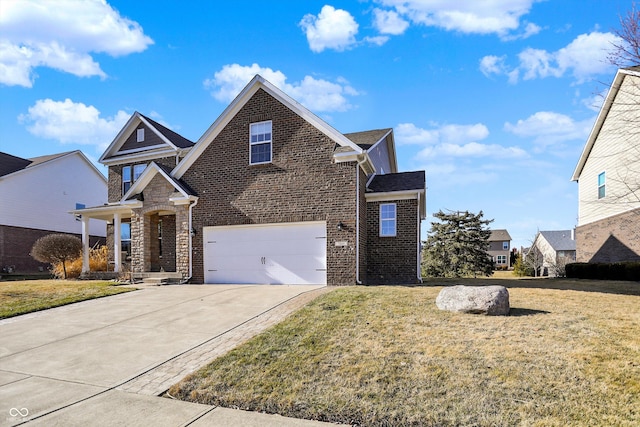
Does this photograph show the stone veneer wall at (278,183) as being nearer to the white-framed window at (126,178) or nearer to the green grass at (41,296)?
the green grass at (41,296)

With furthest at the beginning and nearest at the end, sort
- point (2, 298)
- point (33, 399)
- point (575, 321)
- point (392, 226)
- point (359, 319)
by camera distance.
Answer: point (392, 226) → point (2, 298) → point (359, 319) → point (575, 321) → point (33, 399)

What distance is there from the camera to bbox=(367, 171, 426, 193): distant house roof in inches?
579

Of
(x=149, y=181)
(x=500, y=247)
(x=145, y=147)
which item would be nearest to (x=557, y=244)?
(x=500, y=247)

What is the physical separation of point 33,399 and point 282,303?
5498 millimetres

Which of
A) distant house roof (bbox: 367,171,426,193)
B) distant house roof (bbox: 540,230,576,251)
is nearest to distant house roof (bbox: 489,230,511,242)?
distant house roof (bbox: 540,230,576,251)

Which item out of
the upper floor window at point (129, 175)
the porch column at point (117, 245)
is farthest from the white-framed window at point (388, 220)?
the upper floor window at point (129, 175)

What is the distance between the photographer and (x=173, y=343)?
6.88m

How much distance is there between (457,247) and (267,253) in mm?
22605

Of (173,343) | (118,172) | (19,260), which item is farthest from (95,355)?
(19,260)

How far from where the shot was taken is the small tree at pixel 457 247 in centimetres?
3145

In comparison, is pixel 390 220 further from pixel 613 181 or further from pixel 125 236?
pixel 125 236

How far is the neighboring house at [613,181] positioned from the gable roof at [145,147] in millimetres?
20651

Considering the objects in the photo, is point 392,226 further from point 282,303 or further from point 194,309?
point 194,309

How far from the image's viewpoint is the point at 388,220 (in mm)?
14688
